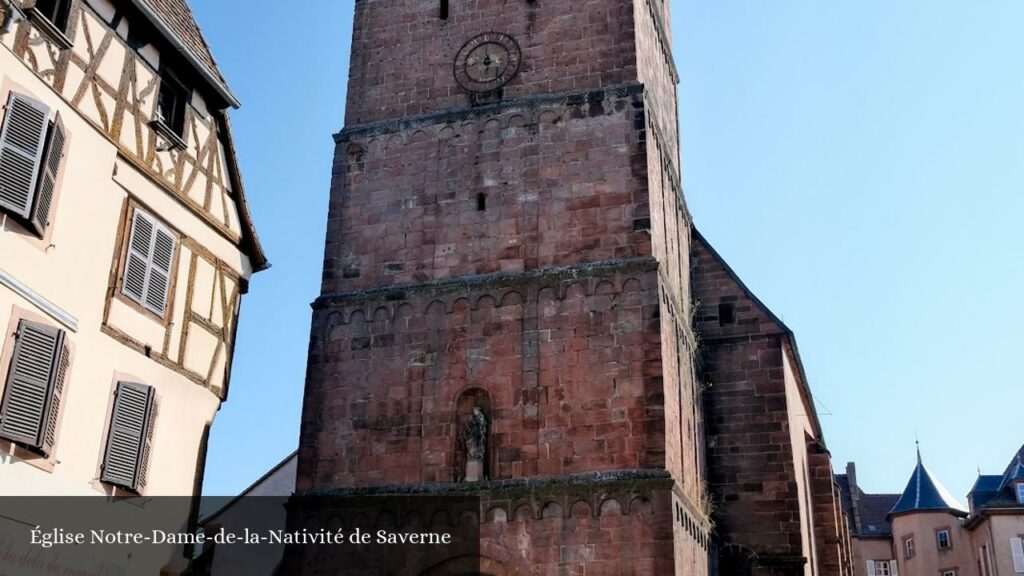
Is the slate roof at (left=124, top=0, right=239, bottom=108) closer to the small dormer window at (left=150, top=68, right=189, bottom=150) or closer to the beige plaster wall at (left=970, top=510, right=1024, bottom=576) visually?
the small dormer window at (left=150, top=68, right=189, bottom=150)

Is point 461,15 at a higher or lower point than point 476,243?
higher

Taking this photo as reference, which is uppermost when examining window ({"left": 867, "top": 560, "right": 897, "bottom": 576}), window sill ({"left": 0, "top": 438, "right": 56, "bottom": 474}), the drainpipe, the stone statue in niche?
window ({"left": 867, "top": 560, "right": 897, "bottom": 576})

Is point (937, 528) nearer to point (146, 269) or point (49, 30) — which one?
point (146, 269)

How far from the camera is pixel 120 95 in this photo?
1290 cm

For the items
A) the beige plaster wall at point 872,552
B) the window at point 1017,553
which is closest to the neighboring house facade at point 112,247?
the window at point 1017,553

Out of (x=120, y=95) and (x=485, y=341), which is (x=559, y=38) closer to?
(x=485, y=341)

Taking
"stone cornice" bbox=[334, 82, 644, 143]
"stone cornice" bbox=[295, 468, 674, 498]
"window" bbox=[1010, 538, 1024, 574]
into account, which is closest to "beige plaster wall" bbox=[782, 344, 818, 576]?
"stone cornice" bbox=[295, 468, 674, 498]

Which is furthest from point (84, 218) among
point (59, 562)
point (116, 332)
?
point (59, 562)

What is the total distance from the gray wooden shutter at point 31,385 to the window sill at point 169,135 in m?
3.27

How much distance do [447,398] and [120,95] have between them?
7304 millimetres

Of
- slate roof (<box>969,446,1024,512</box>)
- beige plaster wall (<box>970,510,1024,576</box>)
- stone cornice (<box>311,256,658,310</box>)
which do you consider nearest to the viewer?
stone cornice (<box>311,256,658,310</box>)

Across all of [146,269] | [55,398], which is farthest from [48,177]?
[55,398]

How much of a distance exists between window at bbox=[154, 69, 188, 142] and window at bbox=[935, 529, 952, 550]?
140 ft

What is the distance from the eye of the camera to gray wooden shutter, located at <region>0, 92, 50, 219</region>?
35.4ft
